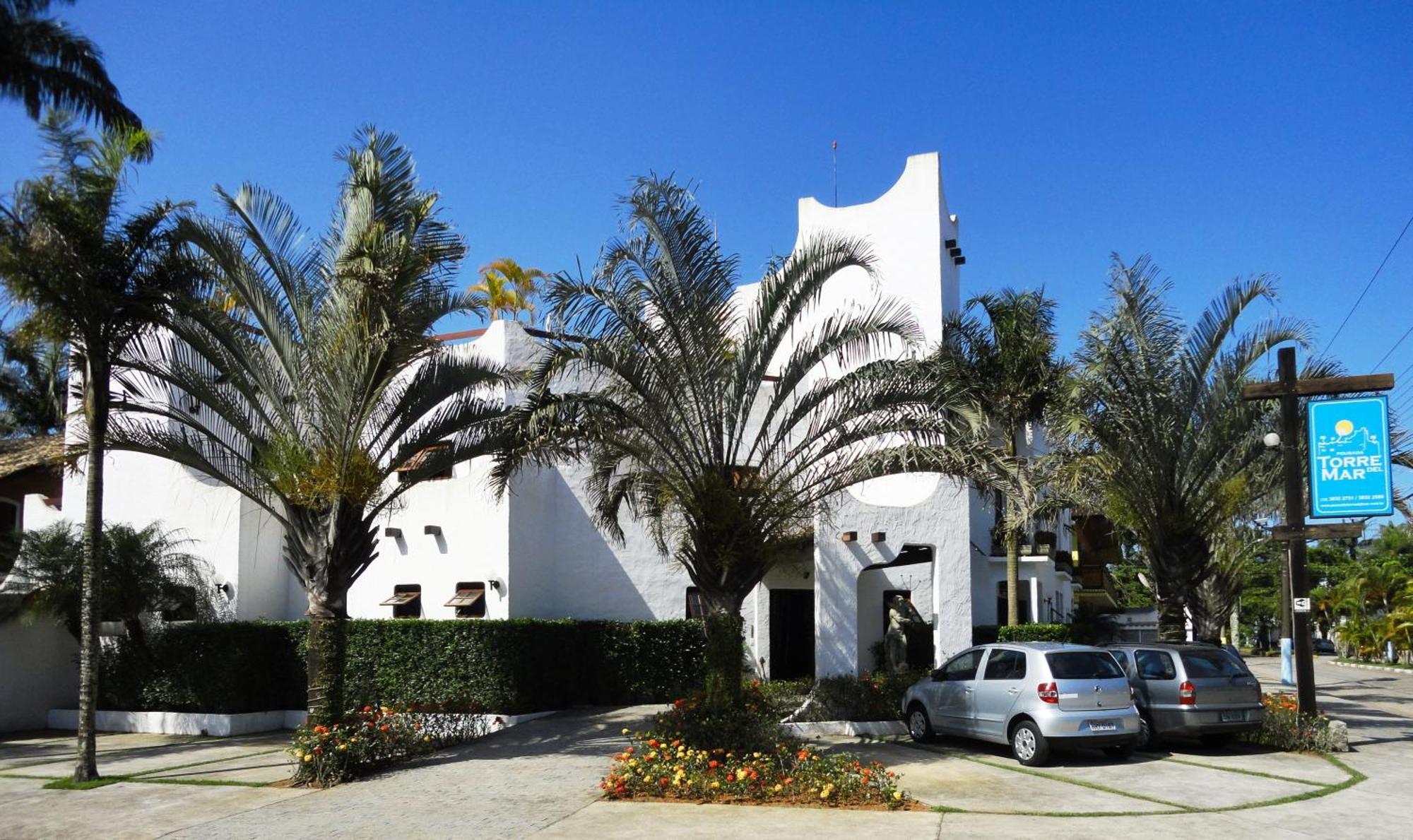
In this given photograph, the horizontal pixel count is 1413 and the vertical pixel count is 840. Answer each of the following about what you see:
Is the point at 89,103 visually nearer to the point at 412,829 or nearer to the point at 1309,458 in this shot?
the point at 412,829

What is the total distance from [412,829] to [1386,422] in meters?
14.1

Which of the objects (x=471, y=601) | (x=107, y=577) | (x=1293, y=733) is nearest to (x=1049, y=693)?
(x=1293, y=733)

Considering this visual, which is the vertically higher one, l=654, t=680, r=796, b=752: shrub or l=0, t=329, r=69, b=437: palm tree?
l=0, t=329, r=69, b=437: palm tree

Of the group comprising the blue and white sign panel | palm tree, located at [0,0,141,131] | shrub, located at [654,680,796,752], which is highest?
palm tree, located at [0,0,141,131]

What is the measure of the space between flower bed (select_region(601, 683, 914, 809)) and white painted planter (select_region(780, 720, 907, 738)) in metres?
3.15

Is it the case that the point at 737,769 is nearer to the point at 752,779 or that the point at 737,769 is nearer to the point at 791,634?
the point at 752,779

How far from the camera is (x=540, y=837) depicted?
10.2 m

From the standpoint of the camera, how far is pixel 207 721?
61.1 ft

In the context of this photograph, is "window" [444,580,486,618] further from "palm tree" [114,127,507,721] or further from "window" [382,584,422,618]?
"palm tree" [114,127,507,721]

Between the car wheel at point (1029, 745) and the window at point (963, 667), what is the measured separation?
1097mm

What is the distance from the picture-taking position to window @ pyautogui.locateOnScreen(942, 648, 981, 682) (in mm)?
15094

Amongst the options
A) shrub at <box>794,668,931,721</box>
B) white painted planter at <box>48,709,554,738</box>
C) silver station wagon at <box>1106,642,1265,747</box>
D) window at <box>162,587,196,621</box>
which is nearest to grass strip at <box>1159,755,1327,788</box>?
silver station wagon at <box>1106,642,1265,747</box>

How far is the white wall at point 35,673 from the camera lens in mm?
19797

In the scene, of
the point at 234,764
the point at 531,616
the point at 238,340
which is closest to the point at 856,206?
the point at 531,616
